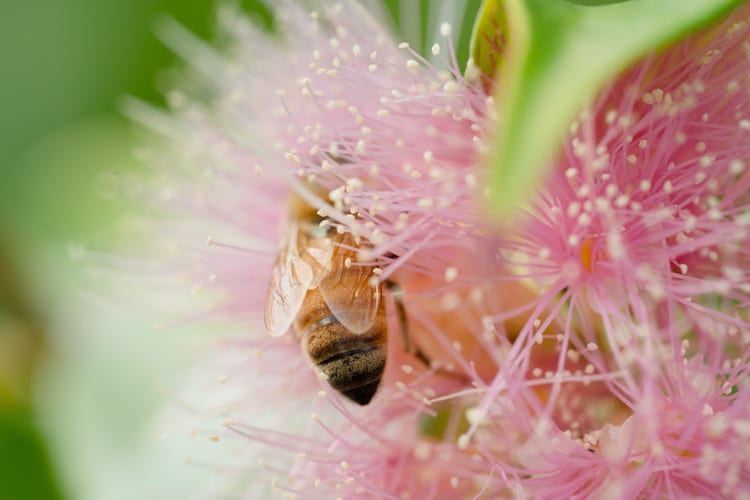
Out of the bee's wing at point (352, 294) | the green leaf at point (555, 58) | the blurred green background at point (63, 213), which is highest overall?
the green leaf at point (555, 58)

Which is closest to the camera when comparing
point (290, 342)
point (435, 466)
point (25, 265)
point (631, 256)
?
point (631, 256)

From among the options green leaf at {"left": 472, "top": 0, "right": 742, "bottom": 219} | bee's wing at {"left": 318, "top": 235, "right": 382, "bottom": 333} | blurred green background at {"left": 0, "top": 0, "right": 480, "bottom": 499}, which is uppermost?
green leaf at {"left": 472, "top": 0, "right": 742, "bottom": 219}

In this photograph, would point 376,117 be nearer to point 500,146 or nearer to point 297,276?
point 297,276

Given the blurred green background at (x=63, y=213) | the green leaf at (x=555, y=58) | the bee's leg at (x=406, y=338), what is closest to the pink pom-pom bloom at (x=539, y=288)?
the bee's leg at (x=406, y=338)

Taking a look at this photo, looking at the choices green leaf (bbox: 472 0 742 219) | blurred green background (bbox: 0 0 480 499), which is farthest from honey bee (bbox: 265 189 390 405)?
blurred green background (bbox: 0 0 480 499)

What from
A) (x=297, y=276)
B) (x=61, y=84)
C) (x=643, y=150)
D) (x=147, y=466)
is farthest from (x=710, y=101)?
(x=61, y=84)

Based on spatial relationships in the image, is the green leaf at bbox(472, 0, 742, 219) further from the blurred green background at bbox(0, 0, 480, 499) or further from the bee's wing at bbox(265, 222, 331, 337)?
the blurred green background at bbox(0, 0, 480, 499)

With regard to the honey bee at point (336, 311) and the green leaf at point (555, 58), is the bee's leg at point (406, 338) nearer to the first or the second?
the honey bee at point (336, 311)
